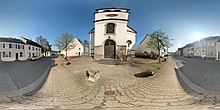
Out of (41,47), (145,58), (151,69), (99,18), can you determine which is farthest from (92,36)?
(151,69)

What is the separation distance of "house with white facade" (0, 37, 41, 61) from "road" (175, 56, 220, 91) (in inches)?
66.3

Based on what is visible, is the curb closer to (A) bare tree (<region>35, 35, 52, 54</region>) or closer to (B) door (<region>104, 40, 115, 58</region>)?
(B) door (<region>104, 40, 115, 58</region>)

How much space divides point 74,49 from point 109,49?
42 cm

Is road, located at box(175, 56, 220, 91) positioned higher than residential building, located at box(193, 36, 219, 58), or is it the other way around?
residential building, located at box(193, 36, 219, 58)

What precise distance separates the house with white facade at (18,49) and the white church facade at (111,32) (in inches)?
25.0

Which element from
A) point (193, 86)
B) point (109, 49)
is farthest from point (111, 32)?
point (193, 86)

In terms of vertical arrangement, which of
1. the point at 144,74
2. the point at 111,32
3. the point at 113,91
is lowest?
the point at 113,91

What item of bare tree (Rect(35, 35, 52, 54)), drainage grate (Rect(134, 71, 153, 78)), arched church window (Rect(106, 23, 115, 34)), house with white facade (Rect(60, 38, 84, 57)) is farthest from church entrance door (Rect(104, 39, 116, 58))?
bare tree (Rect(35, 35, 52, 54))

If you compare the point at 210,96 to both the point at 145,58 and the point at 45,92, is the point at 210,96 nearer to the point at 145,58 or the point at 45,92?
the point at 145,58

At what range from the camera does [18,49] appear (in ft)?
4.06

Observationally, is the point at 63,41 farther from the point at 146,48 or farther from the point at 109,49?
the point at 146,48

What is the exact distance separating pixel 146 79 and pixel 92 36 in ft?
2.71

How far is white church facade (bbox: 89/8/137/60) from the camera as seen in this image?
133cm

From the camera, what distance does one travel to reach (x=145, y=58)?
51.7 inches
